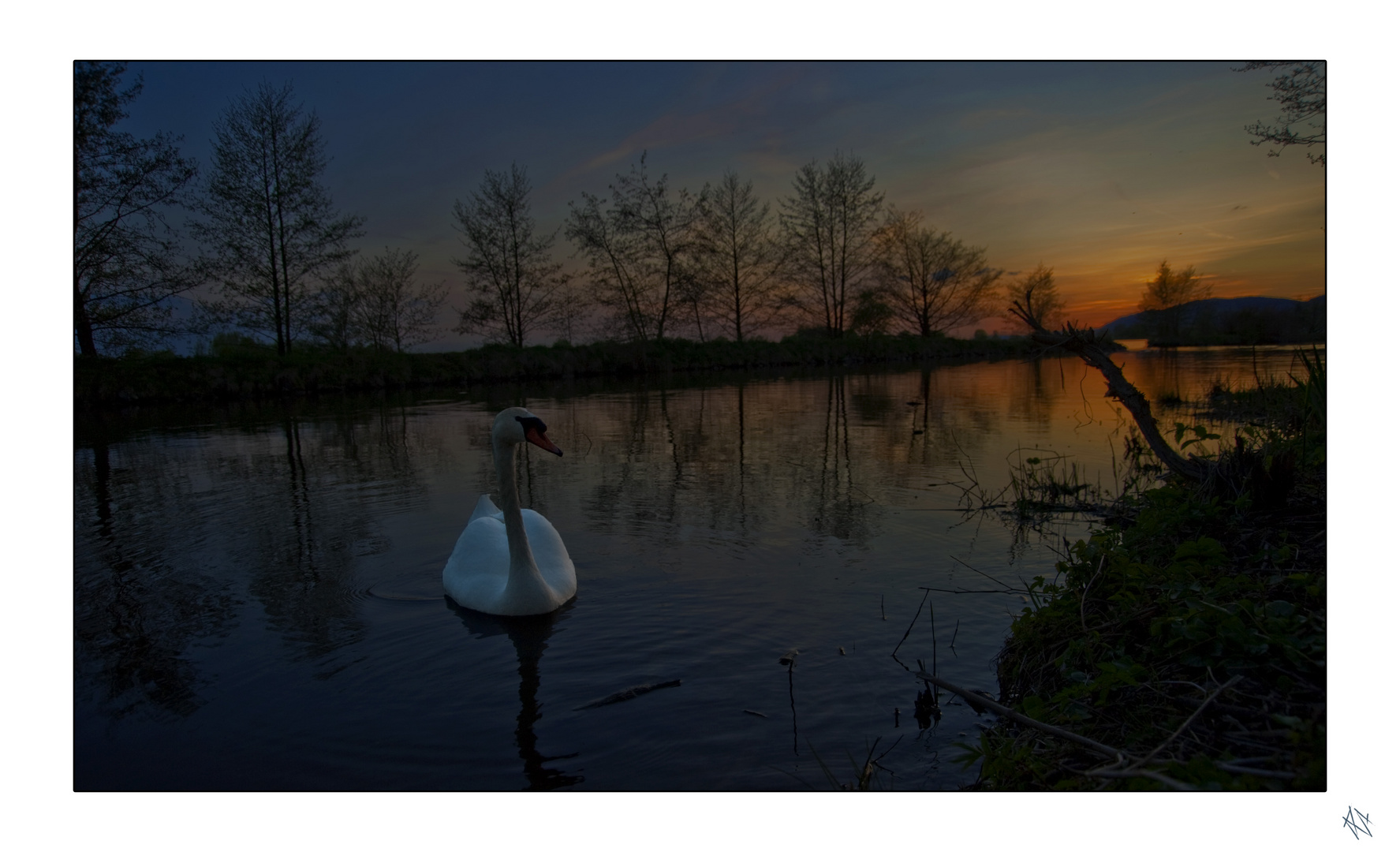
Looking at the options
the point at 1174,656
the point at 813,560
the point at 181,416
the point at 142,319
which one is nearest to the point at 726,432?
the point at 813,560

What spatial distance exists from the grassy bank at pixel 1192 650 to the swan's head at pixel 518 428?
3.03m

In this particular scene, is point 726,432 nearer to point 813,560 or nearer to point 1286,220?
point 813,560

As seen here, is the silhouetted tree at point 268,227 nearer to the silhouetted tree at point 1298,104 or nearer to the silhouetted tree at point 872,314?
the silhouetted tree at point 1298,104

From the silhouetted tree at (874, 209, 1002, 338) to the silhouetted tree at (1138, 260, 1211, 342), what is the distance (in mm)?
17141

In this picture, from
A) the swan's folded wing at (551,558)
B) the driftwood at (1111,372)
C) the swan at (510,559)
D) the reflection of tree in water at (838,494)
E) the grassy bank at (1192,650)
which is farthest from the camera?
the reflection of tree in water at (838,494)

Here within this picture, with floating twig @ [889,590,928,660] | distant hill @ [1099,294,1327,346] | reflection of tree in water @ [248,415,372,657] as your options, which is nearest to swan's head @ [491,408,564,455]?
reflection of tree in water @ [248,415,372,657]

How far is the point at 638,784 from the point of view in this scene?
10.2ft

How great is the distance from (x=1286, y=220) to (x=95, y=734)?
22.3 ft

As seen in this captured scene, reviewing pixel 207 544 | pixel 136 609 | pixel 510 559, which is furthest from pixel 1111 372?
pixel 207 544

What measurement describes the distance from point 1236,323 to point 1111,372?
11.3 ft

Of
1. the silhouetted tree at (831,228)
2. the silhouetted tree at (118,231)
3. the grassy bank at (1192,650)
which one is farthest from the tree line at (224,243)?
the silhouetted tree at (831,228)

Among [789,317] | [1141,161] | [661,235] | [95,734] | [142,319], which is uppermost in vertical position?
[661,235]

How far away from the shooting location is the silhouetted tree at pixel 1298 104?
3.52 metres

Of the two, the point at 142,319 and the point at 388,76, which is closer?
the point at 388,76
